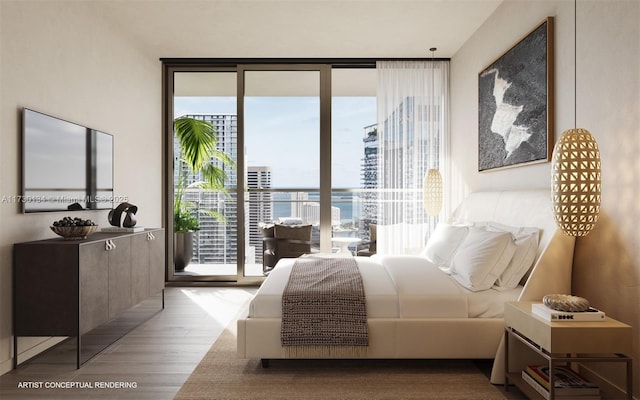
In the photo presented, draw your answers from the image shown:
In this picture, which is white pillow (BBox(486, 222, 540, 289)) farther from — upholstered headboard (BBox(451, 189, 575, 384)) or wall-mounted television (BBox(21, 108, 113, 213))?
wall-mounted television (BBox(21, 108, 113, 213))

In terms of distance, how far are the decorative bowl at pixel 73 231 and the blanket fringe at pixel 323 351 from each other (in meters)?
1.63

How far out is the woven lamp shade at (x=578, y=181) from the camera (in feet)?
6.35

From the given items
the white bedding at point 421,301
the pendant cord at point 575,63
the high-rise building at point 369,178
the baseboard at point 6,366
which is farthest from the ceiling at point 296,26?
the baseboard at point 6,366

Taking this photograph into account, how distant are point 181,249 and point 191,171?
1.02 m

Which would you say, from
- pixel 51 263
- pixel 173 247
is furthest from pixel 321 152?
pixel 51 263

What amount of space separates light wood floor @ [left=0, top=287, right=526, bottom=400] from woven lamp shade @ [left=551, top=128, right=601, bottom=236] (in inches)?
41.0

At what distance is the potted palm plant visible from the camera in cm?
494

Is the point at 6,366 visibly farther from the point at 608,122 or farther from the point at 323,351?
the point at 608,122

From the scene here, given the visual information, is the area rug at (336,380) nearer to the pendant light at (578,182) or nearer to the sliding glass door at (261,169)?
the pendant light at (578,182)

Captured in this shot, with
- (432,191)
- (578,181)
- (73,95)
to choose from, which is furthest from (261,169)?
(578,181)

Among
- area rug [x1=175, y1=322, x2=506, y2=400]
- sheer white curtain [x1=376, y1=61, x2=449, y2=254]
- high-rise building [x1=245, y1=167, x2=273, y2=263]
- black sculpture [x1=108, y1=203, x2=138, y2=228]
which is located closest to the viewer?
area rug [x1=175, y1=322, x2=506, y2=400]

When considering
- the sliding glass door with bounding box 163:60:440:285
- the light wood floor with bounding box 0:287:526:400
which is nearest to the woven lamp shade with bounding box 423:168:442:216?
the sliding glass door with bounding box 163:60:440:285

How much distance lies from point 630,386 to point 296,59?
433 centimetres

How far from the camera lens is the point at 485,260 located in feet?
8.45
